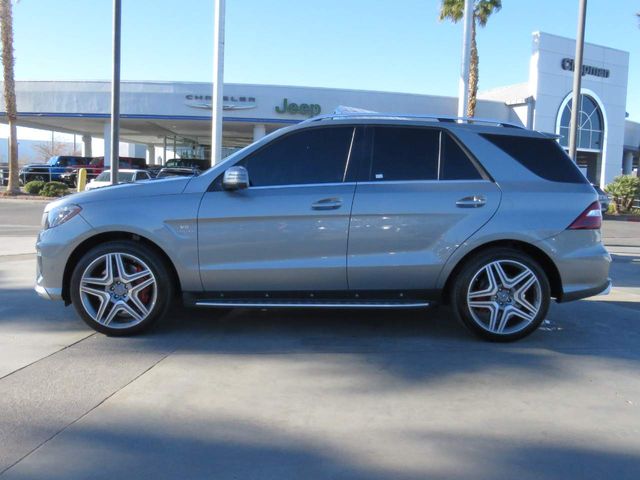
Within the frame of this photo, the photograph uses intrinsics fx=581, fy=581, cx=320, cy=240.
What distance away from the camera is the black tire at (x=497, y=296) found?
4.98 meters

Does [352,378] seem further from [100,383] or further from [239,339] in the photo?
[100,383]

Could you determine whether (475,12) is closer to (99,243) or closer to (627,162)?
(627,162)

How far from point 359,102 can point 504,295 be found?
27940mm

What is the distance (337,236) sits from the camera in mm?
4902

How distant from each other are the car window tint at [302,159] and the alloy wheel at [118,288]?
1.26m

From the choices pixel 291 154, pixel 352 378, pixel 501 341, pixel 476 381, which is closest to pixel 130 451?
pixel 352 378

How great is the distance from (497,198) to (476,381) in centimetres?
165

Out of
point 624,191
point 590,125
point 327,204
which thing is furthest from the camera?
point 590,125

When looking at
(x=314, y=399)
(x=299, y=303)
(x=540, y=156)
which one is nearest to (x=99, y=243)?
(x=299, y=303)

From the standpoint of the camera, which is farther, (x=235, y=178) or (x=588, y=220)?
(x=588, y=220)

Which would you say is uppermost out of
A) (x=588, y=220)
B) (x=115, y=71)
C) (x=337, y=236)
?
(x=115, y=71)

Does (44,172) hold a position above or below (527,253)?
above

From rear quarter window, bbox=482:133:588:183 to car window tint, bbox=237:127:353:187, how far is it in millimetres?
1340

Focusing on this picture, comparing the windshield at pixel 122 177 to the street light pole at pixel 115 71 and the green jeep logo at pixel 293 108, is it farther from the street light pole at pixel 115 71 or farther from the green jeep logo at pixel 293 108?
the green jeep logo at pixel 293 108
